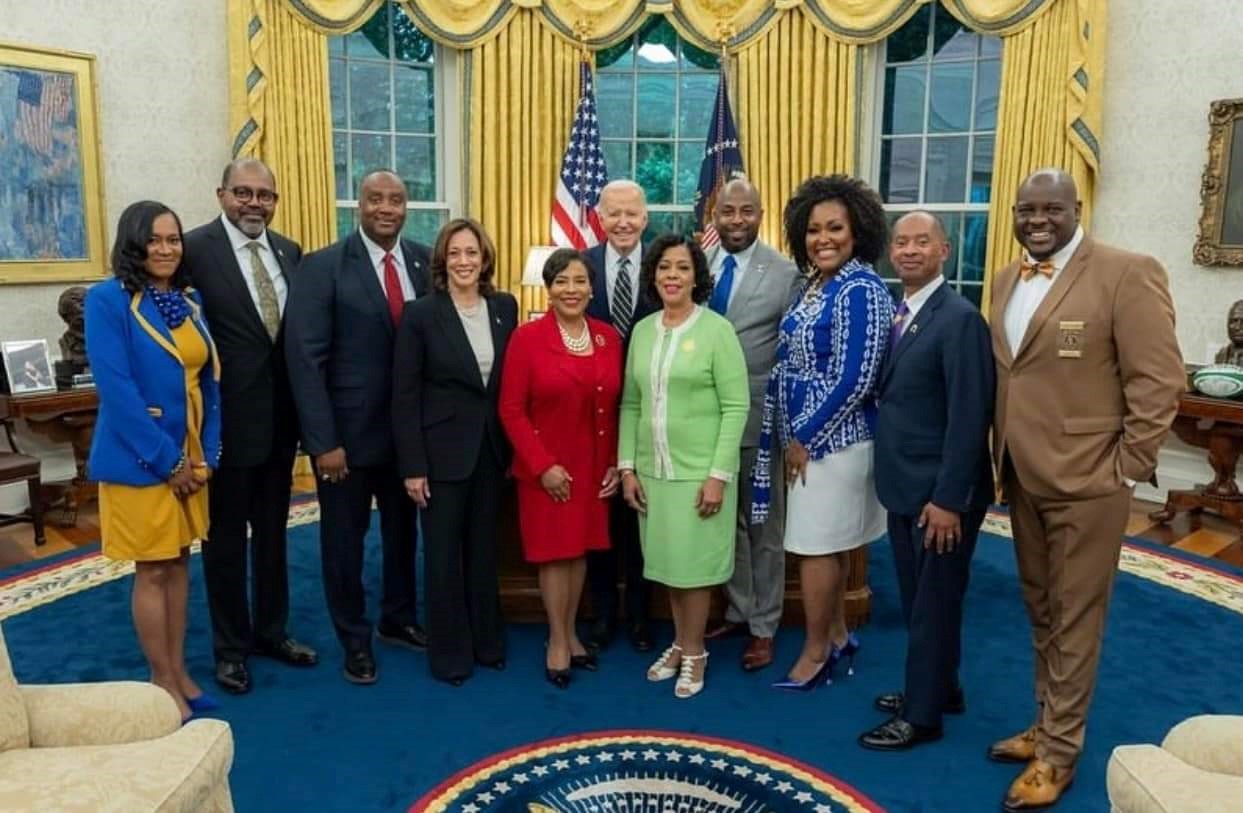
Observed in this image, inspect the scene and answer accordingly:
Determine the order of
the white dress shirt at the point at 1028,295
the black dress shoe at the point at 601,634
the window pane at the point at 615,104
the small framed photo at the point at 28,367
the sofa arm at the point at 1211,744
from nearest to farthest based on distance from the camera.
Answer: the sofa arm at the point at 1211,744
the white dress shirt at the point at 1028,295
the black dress shoe at the point at 601,634
the small framed photo at the point at 28,367
the window pane at the point at 615,104

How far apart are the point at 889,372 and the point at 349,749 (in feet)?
6.15

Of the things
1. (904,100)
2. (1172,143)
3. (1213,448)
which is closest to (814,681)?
(1213,448)

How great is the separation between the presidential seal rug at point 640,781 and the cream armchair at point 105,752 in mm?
745

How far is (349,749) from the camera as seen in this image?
289cm

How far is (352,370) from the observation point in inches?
124

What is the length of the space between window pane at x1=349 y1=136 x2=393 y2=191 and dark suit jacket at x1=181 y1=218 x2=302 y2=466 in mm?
3586

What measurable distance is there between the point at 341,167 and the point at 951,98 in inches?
154

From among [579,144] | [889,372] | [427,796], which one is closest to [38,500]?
[427,796]

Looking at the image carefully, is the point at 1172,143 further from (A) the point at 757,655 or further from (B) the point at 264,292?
(B) the point at 264,292

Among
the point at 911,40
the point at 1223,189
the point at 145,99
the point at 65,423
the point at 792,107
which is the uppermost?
the point at 911,40

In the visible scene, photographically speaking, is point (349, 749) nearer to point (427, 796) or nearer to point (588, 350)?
point (427, 796)

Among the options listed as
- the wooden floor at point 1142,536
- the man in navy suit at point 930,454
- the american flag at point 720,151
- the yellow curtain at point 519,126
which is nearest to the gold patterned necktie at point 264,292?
the man in navy suit at point 930,454

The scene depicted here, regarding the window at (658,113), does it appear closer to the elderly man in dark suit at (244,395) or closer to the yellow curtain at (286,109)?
the yellow curtain at (286,109)

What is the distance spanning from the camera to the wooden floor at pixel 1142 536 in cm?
474
